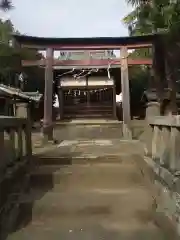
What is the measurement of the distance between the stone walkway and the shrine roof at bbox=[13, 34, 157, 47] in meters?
9.45

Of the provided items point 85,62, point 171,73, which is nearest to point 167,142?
point 171,73

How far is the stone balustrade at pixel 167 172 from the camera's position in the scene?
4519 mm

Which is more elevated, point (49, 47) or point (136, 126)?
point (49, 47)

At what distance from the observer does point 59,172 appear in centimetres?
688

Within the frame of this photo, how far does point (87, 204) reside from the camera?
17.5 feet

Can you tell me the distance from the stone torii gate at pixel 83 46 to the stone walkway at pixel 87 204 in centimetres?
861

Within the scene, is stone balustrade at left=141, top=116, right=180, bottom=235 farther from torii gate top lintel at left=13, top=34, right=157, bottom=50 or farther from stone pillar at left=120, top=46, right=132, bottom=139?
torii gate top lintel at left=13, top=34, right=157, bottom=50

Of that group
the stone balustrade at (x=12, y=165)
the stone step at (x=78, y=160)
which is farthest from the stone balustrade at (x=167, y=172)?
the stone balustrade at (x=12, y=165)

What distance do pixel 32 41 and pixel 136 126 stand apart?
6.00m

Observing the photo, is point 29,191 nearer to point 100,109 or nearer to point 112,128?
point 112,128

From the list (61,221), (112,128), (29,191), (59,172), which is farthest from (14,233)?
(112,128)

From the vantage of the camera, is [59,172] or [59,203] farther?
[59,172]

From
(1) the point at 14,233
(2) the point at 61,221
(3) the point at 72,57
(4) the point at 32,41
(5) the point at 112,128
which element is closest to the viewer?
(1) the point at 14,233

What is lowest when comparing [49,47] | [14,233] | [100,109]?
[14,233]
